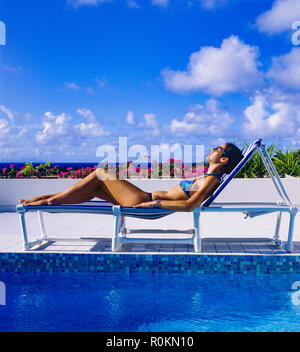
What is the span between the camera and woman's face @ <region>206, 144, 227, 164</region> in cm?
412

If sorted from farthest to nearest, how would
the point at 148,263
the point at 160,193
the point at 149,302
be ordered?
the point at 160,193, the point at 148,263, the point at 149,302

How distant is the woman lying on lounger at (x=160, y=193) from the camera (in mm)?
3971

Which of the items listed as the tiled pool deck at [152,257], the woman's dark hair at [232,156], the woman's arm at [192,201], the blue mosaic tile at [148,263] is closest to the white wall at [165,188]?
the tiled pool deck at [152,257]

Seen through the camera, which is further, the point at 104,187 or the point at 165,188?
the point at 165,188

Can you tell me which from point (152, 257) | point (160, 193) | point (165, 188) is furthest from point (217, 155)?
point (165, 188)

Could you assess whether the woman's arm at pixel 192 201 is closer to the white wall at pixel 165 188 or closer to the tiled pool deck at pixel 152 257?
the tiled pool deck at pixel 152 257

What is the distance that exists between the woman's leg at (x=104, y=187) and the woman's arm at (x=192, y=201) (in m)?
0.24

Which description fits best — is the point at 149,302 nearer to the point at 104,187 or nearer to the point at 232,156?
the point at 104,187

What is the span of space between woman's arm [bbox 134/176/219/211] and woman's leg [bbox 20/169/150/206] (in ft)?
0.79

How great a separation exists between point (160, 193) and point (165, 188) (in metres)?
3.61

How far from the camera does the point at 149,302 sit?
339 centimetres

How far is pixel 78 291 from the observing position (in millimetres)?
3578
